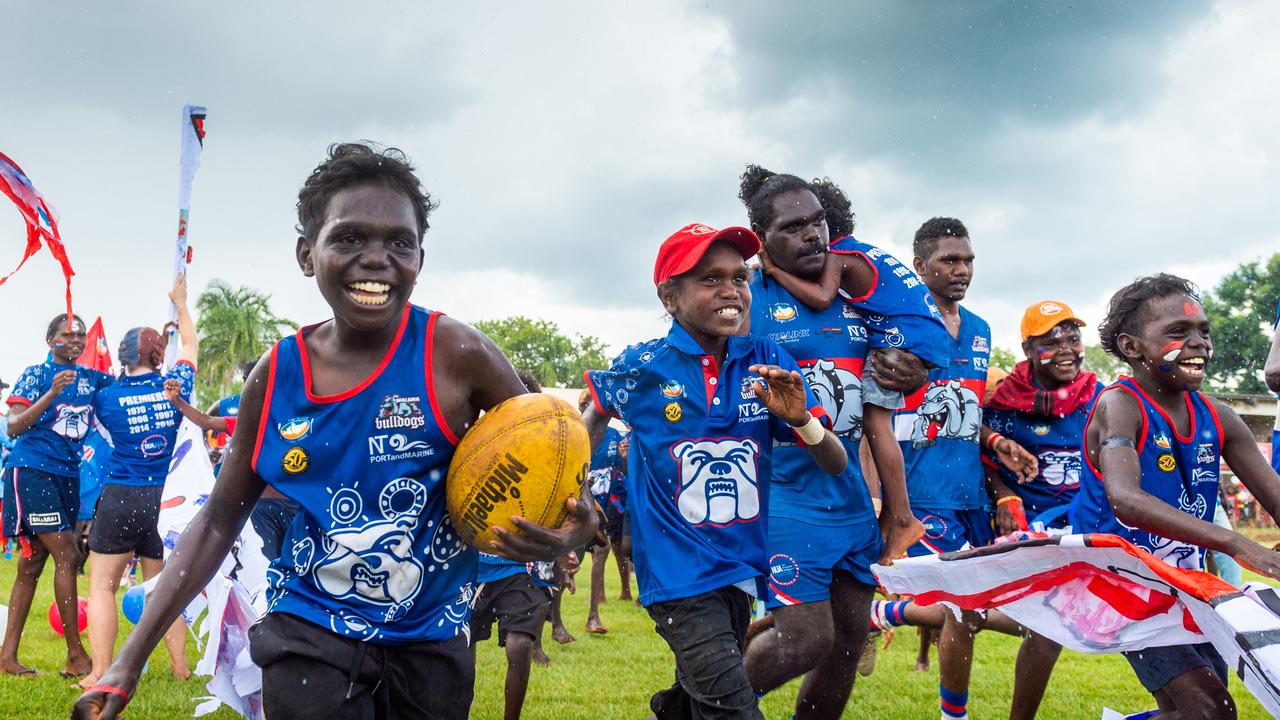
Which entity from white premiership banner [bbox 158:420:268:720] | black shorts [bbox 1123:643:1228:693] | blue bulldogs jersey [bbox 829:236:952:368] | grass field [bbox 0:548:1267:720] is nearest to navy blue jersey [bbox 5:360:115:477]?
grass field [bbox 0:548:1267:720]

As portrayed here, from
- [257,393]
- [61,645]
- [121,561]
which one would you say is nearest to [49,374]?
[121,561]

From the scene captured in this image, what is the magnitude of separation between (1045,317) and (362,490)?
15.9 feet

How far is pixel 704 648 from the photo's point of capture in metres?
3.78

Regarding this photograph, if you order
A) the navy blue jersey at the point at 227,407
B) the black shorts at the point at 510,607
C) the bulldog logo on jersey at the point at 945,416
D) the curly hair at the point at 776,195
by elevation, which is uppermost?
the curly hair at the point at 776,195

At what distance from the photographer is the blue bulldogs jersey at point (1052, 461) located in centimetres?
620

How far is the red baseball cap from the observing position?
13.6ft

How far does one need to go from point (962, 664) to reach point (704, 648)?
91.3 inches

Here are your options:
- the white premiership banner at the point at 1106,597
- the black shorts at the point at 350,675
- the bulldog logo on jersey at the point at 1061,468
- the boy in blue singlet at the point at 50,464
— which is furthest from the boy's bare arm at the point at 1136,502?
the boy in blue singlet at the point at 50,464

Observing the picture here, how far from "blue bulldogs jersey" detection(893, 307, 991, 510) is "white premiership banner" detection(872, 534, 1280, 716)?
1.78 metres

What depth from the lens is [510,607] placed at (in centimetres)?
593

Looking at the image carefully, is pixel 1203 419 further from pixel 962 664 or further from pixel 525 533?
Answer: pixel 525 533

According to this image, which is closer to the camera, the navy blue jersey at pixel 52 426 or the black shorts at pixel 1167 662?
the black shorts at pixel 1167 662

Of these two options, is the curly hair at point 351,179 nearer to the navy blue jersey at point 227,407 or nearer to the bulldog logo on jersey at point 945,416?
the bulldog logo on jersey at point 945,416

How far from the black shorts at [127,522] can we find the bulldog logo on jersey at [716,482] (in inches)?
193
